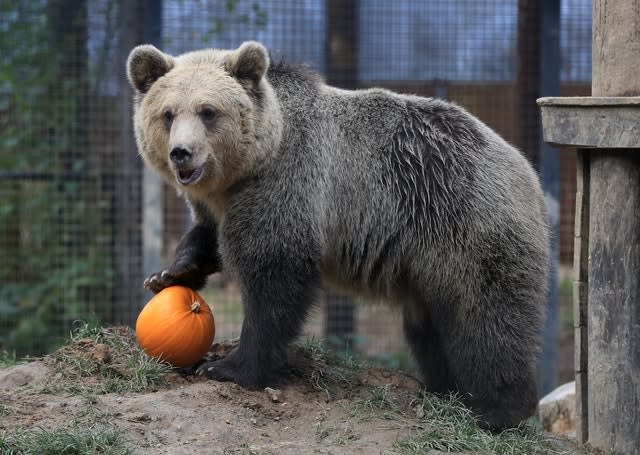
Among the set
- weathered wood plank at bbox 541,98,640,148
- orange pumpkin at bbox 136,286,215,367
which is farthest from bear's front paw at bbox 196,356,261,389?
weathered wood plank at bbox 541,98,640,148

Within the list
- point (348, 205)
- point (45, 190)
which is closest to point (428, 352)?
point (348, 205)

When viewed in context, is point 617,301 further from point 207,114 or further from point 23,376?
point 23,376

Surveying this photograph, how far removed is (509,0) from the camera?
8.95m

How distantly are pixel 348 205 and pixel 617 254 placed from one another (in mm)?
1656

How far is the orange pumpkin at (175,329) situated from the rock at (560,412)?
310 centimetres

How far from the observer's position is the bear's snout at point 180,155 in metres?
5.06

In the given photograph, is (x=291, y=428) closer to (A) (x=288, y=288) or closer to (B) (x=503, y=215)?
(A) (x=288, y=288)

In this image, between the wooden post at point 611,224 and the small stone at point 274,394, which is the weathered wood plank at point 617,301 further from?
the small stone at point 274,394

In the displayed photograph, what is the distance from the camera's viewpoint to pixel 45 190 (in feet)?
29.7

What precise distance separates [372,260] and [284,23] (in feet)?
13.2

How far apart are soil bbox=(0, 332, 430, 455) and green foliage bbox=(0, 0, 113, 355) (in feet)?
11.2

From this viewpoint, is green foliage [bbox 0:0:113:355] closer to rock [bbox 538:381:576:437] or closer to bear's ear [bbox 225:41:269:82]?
bear's ear [bbox 225:41:269:82]

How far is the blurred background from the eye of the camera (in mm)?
8867

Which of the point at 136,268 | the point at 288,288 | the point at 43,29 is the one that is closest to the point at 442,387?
the point at 288,288
